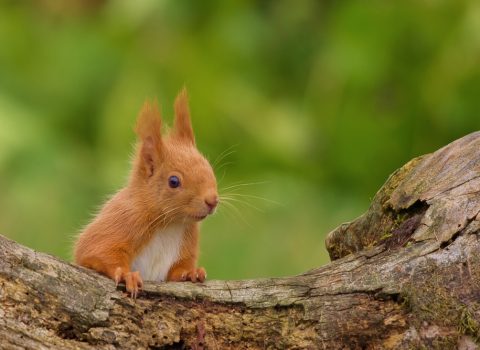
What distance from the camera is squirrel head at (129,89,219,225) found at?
3553 millimetres

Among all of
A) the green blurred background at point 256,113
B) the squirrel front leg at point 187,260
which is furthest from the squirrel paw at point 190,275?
the green blurred background at point 256,113

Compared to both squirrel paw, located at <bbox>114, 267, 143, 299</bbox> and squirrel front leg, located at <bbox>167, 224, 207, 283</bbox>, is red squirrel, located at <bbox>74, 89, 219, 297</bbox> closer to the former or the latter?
squirrel front leg, located at <bbox>167, 224, 207, 283</bbox>

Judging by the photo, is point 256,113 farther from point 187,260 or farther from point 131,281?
point 131,281

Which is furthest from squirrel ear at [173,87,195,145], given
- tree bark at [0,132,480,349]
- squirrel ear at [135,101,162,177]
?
tree bark at [0,132,480,349]

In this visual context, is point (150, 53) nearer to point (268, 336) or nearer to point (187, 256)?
point (187, 256)

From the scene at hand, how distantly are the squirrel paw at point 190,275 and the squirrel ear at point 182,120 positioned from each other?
53cm

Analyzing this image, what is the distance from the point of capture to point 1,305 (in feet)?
9.13

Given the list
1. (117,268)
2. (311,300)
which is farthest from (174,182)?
(311,300)

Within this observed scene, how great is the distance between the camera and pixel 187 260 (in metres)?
3.64

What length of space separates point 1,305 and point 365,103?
4393 millimetres

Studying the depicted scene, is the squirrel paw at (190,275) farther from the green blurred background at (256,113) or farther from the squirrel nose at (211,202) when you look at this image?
the green blurred background at (256,113)

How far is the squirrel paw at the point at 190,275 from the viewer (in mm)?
3330

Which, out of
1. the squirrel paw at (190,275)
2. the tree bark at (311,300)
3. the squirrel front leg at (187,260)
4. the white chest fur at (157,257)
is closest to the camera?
the tree bark at (311,300)

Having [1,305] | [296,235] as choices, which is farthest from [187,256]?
[296,235]
